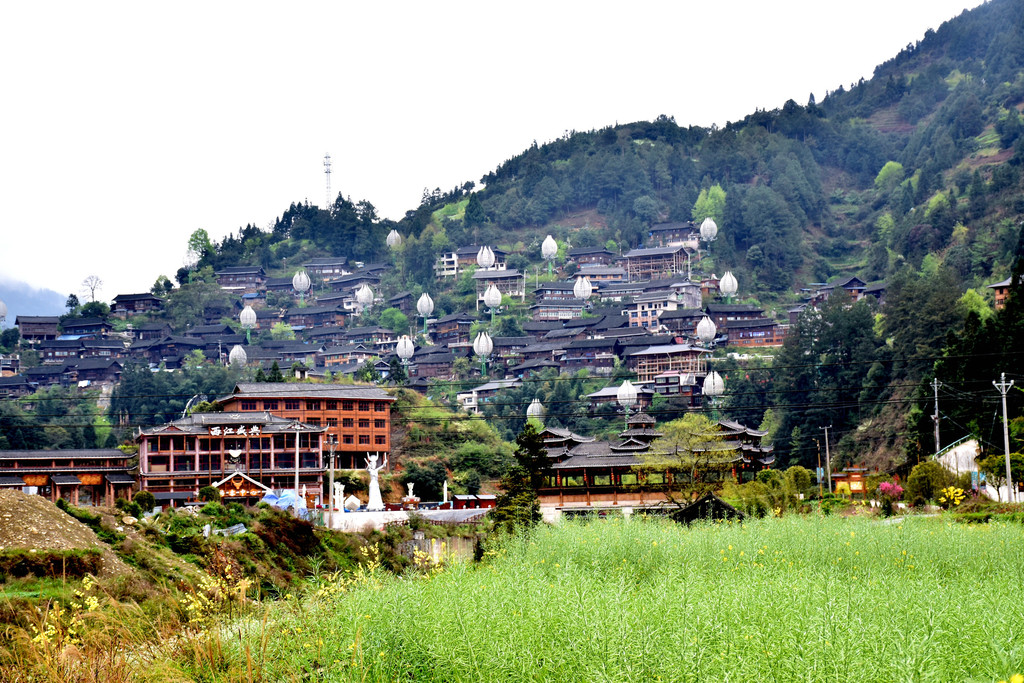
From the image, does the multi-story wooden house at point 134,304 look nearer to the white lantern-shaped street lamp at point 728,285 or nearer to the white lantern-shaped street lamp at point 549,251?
the white lantern-shaped street lamp at point 549,251

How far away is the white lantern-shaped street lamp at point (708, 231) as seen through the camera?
11456 cm

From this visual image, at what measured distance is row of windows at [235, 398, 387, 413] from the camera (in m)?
53.7

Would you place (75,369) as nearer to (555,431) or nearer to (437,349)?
(437,349)

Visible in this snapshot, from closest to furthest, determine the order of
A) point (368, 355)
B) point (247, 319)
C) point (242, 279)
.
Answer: point (368, 355), point (247, 319), point (242, 279)

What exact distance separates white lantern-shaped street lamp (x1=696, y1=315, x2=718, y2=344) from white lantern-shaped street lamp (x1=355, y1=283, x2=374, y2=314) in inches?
1662

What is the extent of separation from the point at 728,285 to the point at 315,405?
5539cm

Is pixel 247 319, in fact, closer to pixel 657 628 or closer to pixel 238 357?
pixel 238 357

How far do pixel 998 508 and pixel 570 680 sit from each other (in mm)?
21295

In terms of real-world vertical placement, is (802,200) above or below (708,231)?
above

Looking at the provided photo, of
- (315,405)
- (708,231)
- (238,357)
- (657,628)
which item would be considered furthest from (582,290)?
(657,628)

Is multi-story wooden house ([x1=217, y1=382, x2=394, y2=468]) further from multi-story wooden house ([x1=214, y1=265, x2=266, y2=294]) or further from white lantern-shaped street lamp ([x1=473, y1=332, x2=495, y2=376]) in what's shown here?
multi-story wooden house ([x1=214, y1=265, x2=266, y2=294])

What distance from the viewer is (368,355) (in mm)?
100625

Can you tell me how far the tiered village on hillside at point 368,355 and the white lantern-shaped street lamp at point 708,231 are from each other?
22 cm

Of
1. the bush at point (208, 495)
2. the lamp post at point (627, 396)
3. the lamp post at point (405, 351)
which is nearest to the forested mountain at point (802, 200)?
the lamp post at point (627, 396)
